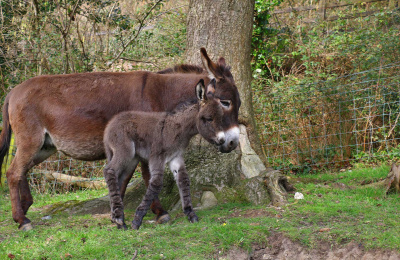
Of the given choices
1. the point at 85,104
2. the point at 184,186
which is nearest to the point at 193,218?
the point at 184,186

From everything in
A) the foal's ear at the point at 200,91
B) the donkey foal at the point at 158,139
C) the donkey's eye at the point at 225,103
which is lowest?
the donkey foal at the point at 158,139

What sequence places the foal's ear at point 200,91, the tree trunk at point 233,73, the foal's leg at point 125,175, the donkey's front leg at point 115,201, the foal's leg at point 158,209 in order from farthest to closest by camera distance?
the tree trunk at point 233,73 < the foal's leg at point 125,175 < the foal's leg at point 158,209 < the foal's ear at point 200,91 < the donkey's front leg at point 115,201

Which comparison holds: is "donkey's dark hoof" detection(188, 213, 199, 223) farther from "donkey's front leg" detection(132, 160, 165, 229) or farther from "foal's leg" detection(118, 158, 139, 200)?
"foal's leg" detection(118, 158, 139, 200)

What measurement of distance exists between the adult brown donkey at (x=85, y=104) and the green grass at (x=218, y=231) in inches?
21.8

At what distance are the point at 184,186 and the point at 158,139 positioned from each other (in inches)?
24.2

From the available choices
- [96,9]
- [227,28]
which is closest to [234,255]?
[227,28]

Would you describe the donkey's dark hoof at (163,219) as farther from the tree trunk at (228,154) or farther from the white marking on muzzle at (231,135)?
the white marking on muzzle at (231,135)

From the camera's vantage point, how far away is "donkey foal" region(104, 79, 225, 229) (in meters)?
4.69

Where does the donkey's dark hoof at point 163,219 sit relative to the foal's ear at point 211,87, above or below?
below

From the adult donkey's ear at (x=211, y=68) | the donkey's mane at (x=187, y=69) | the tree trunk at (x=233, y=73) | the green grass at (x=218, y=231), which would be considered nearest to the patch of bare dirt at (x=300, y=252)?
the green grass at (x=218, y=231)

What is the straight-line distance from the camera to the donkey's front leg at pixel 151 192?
459 cm

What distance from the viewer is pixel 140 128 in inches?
189

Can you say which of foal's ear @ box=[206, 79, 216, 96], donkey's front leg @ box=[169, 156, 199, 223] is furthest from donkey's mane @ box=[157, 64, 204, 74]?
donkey's front leg @ box=[169, 156, 199, 223]

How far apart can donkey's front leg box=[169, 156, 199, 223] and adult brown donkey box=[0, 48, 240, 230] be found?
1.10 ft
